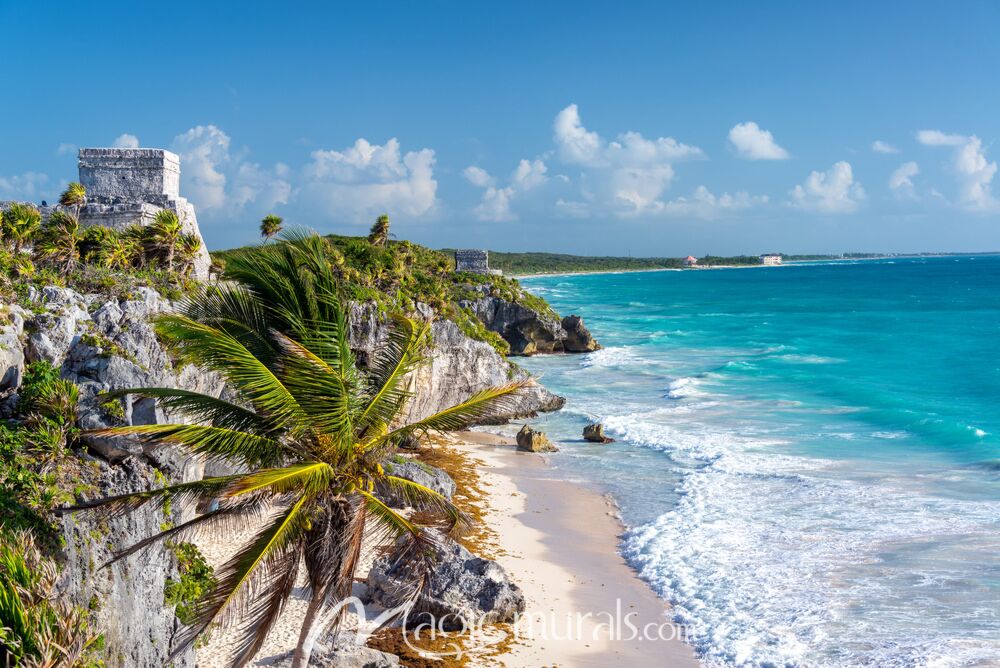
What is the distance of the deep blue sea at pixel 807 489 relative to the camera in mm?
12039

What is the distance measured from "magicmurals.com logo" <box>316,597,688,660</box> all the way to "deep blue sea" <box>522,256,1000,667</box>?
0.96 meters

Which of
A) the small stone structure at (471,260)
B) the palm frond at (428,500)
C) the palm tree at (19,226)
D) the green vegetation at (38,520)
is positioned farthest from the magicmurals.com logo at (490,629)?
the small stone structure at (471,260)

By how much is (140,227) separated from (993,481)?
23820 millimetres

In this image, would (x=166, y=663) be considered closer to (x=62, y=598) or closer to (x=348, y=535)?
(x=62, y=598)

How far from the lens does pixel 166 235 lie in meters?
19.3

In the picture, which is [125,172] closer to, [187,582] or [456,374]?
[456,374]

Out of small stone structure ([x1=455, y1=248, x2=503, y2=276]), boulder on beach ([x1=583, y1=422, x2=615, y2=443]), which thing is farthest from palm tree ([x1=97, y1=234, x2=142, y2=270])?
small stone structure ([x1=455, y1=248, x2=503, y2=276])

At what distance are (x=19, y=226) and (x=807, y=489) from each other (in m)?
20.4

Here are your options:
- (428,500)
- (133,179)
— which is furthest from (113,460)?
(133,179)

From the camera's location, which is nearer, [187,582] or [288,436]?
[288,436]

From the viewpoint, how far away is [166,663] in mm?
8945

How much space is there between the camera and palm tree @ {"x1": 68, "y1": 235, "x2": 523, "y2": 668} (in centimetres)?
704

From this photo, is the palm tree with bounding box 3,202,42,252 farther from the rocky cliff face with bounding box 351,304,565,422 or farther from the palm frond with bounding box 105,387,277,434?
the palm frond with bounding box 105,387,277,434

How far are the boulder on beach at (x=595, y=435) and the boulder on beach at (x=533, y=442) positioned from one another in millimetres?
1452
